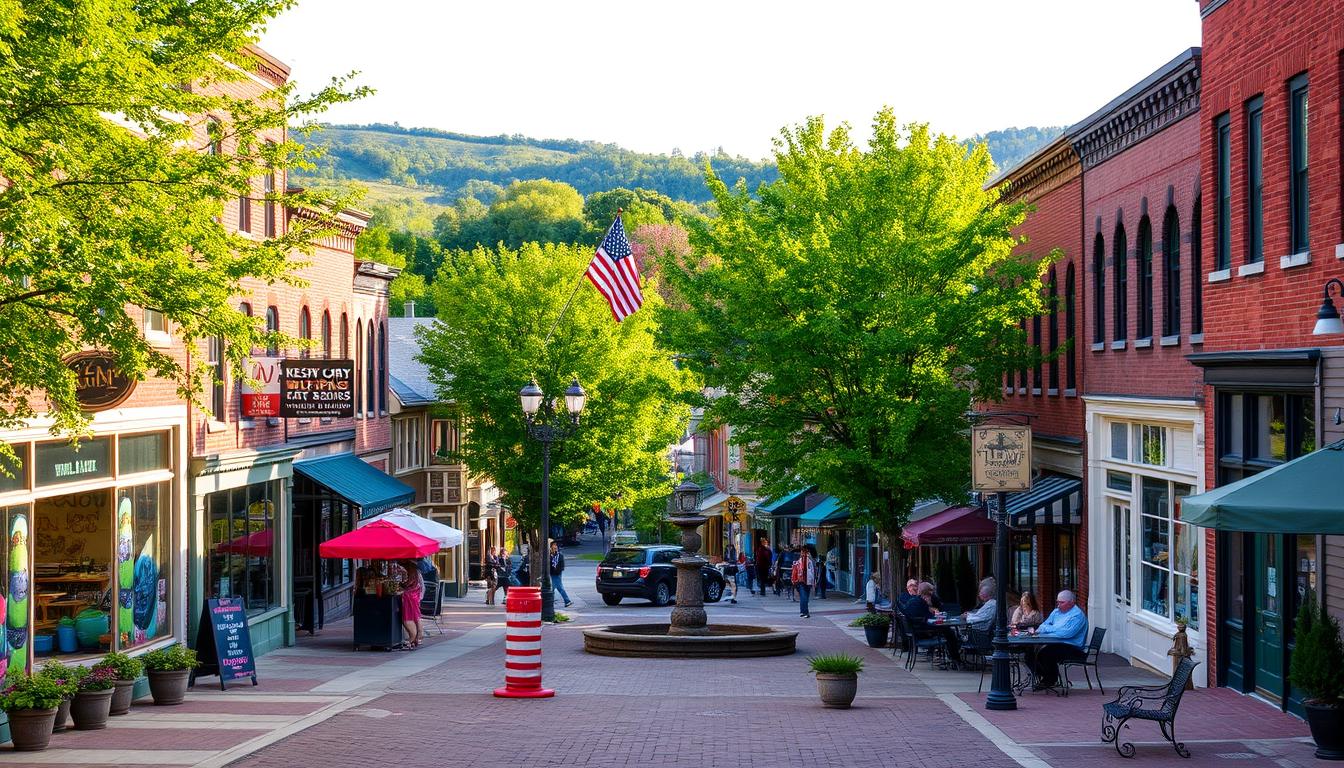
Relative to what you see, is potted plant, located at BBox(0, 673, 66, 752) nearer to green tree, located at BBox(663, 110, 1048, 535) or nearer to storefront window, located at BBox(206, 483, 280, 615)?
storefront window, located at BBox(206, 483, 280, 615)

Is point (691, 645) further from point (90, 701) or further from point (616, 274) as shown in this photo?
point (90, 701)

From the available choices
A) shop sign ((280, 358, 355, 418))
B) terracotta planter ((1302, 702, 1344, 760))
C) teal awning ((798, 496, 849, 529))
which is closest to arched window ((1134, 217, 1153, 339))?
terracotta planter ((1302, 702, 1344, 760))

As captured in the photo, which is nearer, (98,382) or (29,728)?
(29,728)

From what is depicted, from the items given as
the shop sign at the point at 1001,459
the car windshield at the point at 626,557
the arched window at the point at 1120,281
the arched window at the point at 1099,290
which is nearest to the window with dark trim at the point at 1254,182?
the shop sign at the point at 1001,459

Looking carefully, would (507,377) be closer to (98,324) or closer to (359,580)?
(359,580)

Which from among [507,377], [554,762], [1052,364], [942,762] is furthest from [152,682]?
[507,377]

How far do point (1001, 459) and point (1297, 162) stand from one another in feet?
16.1

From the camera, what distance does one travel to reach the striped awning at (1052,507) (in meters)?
27.0

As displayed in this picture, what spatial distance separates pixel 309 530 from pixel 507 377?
1030 cm

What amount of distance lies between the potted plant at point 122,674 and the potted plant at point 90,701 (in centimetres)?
46

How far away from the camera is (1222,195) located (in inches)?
771

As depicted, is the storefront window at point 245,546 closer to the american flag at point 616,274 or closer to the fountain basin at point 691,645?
the fountain basin at point 691,645

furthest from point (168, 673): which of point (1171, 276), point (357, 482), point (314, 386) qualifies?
point (1171, 276)

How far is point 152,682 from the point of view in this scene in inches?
721
